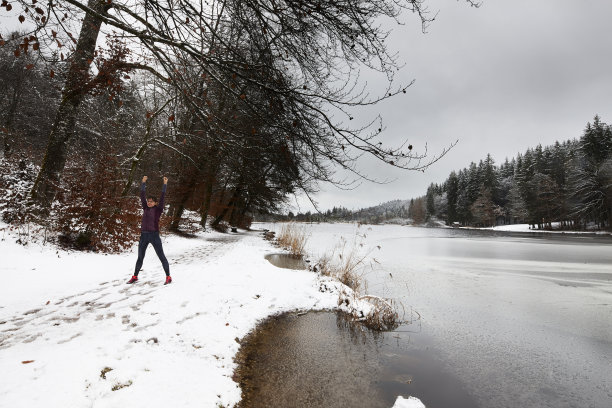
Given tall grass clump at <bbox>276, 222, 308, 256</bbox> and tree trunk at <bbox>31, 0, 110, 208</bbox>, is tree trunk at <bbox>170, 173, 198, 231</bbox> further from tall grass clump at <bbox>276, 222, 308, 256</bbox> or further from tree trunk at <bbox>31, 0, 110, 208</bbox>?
tree trunk at <bbox>31, 0, 110, 208</bbox>

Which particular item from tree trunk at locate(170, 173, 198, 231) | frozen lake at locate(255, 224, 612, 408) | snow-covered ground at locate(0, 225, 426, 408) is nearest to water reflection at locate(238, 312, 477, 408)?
frozen lake at locate(255, 224, 612, 408)

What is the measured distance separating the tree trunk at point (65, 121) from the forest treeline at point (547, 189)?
4970 centimetres

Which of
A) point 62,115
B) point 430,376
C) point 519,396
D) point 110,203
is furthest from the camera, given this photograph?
point 110,203

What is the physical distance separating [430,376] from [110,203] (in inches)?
343

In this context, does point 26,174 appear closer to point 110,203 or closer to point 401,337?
point 110,203

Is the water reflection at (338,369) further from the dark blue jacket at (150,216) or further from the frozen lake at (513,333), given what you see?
the dark blue jacket at (150,216)

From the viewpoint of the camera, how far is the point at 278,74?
2689 millimetres

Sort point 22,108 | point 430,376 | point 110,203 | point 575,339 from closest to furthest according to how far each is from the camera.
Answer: point 430,376 → point 575,339 → point 110,203 → point 22,108

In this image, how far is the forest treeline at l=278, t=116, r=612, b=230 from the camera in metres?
36.5

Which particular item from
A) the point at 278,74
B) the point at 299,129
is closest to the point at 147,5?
the point at 278,74

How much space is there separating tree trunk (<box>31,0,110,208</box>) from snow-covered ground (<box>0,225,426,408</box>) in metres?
1.64

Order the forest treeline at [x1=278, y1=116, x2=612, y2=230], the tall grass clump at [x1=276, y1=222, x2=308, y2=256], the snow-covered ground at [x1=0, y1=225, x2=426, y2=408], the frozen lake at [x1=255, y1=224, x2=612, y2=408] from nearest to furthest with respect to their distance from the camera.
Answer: the snow-covered ground at [x1=0, y1=225, x2=426, y2=408] < the frozen lake at [x1=255, y1=224, x2=612, y2=408] < the tall grass clump at [x1=276, y1=222, x2=308, y2=256] < the forest treeline at [x1=278, y1=116, x2=612, y2=230]

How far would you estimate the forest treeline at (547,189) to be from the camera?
120ft

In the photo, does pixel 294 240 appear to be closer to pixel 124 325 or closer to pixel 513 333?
pixel 513 333
